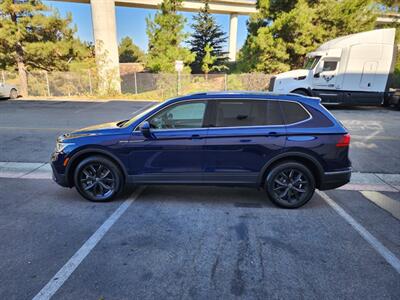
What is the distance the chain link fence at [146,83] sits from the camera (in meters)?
20.5

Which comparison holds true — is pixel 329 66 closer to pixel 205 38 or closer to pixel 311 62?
pixel 311 62

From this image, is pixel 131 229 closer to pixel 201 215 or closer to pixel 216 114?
pixel 201 215

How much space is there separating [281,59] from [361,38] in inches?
295

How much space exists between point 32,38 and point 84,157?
19.8 metres

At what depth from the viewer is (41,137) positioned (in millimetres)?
8039

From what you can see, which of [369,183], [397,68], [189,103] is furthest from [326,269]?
[397,68]

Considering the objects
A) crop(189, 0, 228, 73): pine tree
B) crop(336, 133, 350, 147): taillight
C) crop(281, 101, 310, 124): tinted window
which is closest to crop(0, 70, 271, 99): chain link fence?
crop(189, 0, 228, 73): pine tree

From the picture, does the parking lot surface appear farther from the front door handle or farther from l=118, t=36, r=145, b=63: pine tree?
l=118, t=36, r=145, b=63: pine tree

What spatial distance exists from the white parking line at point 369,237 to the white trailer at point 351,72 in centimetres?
1140

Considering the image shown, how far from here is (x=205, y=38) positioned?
32.0 metres

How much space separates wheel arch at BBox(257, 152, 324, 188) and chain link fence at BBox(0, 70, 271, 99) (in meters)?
17.2

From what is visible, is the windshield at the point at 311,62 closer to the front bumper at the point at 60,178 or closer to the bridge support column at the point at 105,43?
the bridge support column at the point at 105,43

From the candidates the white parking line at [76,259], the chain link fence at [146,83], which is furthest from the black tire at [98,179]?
the chain link fence at [146,83]

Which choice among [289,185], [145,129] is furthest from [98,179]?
[289,185]
